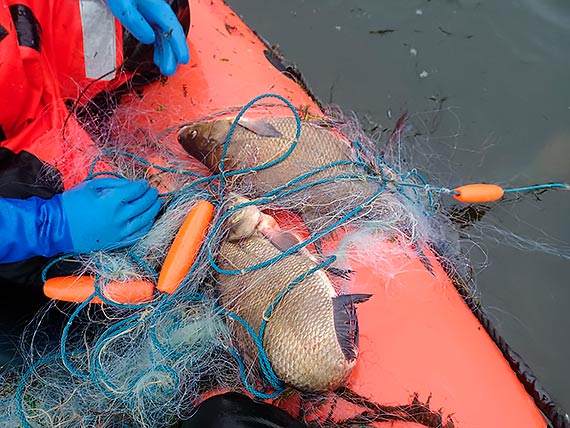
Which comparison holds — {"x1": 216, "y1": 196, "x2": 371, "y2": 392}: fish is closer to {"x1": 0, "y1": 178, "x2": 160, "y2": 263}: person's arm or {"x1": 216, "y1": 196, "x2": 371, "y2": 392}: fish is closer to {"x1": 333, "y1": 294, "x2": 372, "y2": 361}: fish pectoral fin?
{"x1": 333, "y1": 294, "x2": 372, "y2": 361}: fish pectoral fin

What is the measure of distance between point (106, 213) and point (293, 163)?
1.00 metres

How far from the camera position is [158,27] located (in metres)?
3.19

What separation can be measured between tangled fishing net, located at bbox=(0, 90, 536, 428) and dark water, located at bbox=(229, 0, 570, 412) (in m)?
1.07

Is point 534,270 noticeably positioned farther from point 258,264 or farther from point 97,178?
point 97,178

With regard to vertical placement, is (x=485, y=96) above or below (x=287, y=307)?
below

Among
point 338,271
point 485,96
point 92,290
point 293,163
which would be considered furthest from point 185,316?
point 485,96

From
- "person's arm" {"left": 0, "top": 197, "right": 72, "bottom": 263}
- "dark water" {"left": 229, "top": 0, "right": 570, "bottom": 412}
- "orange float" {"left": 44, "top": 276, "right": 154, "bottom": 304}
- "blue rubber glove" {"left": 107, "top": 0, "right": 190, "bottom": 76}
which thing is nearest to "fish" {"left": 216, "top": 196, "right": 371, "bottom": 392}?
"orange float" {"left": 44, "top": 276, "right": 154, "bottom": 304}

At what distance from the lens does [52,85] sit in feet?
9.57

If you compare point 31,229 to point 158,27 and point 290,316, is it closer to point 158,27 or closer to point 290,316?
point 290,316

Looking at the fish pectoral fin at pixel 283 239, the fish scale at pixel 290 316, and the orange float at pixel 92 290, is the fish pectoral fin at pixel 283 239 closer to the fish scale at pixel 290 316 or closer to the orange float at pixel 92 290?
the fish scale at pixel 290 316

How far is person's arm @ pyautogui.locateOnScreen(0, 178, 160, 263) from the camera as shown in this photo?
252cm

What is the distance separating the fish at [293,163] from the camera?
9.29ft

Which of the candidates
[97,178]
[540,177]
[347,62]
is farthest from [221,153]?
[540,177]

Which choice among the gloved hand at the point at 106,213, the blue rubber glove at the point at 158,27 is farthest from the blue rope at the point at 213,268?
the blue rubber glove at the point at 158,27
